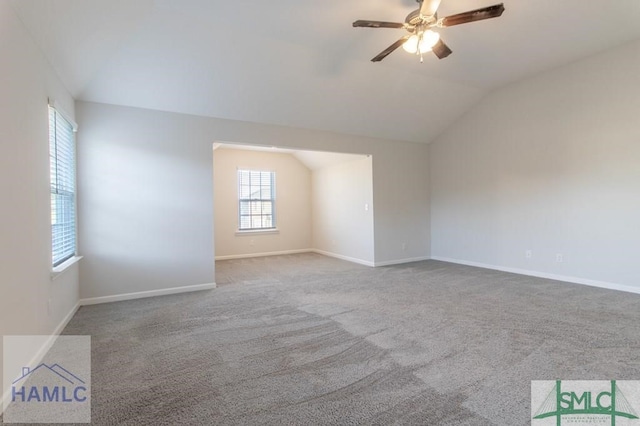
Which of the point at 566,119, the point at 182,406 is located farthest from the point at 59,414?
the point at 566,119

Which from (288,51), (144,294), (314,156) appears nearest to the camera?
(288,51)

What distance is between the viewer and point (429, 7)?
2600mm

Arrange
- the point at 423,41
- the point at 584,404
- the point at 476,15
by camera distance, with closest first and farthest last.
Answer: the point at 584,404 → the point at 476,15 → the point at 423,41

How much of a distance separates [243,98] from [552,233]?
5.32 meters

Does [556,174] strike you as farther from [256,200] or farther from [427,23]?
[256,200]

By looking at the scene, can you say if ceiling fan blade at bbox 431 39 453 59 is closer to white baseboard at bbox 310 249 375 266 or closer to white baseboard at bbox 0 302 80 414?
white baseboard at bbox 310 249 375 266

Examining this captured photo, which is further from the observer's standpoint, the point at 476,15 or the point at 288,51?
the point at 288,51

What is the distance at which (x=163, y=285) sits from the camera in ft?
14.4

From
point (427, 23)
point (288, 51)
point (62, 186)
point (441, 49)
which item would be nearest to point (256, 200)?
point (288, 51)

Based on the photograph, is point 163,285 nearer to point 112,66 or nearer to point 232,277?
point 232,277

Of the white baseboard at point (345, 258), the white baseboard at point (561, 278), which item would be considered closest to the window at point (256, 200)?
the white baseboard at point (345, 258)

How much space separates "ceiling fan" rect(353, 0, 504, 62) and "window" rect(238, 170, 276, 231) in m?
5.47

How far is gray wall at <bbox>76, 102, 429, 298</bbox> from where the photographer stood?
4.00 metres

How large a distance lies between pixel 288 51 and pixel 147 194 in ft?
8.99
